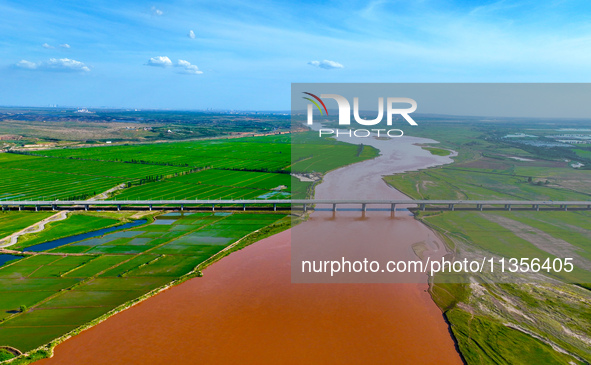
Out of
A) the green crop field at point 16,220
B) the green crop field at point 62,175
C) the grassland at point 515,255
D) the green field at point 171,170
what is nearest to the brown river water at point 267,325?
the grassland at point 515,255

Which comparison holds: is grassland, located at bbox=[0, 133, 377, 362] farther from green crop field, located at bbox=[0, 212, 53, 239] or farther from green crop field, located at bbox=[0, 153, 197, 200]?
green crop field, located at bbox=[0, 212, 53, 239]

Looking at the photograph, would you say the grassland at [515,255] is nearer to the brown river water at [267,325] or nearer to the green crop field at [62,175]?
the brown river water at [267,325]

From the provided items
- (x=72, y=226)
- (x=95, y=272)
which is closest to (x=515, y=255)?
(x=95, y=272)

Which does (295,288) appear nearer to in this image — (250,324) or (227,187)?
(250,324)

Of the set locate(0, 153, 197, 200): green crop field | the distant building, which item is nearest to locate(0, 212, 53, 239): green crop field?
locate(0, 153, 197, 200): green crop field

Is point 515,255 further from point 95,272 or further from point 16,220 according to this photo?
point 16,220

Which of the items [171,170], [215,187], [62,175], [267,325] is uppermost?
[171,170]

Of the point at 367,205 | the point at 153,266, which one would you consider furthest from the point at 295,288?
the point at 367,205
